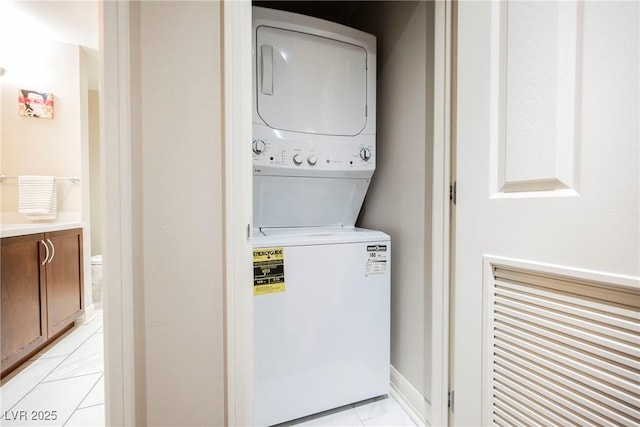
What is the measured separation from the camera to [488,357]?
89 cm

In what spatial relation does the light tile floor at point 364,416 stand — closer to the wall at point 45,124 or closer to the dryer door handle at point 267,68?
the dryer door handle at point 267,68

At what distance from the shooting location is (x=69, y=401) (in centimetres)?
144

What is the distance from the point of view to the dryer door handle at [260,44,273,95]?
1.32 metres

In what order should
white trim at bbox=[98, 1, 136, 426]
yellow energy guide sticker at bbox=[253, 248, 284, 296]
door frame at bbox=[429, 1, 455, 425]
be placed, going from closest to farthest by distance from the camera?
white trim at bbox=[98, 1, 136, 426]
door frame at bbox=[429, 1, 455, 425]
yellow energy guide sticker at bbox=[253, 248, 284, 296]

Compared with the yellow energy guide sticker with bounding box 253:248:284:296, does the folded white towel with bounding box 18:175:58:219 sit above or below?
above

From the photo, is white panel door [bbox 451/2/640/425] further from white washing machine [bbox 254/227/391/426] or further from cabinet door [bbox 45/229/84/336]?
cabinet door [bbox 45/229/84/336]

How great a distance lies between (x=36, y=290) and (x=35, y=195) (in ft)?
3.17

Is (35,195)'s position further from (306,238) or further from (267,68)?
(306,238)

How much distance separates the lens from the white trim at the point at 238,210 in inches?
33.3

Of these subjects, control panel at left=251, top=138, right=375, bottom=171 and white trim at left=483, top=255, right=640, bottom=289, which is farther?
control panel at left=251, top=138, right=375, bottom=171

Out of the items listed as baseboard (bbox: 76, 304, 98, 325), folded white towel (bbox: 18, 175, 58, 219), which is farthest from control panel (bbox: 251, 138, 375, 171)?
A: baseboard (bbox: 76, 304, 98, 325)

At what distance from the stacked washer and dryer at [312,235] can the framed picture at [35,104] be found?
2.40 metres

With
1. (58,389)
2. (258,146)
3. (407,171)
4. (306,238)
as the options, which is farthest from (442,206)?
(58,389)

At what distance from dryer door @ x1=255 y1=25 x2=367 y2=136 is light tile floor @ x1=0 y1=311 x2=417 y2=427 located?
1.42 metres
